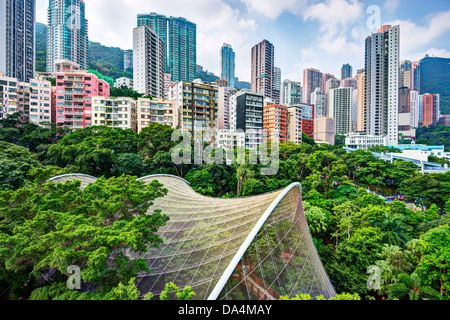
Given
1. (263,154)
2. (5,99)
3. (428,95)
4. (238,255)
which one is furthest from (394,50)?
(5,99)

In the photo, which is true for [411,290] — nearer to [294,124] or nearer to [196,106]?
[196,106]

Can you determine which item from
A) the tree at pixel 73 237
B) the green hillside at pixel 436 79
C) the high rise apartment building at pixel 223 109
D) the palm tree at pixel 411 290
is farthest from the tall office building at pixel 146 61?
the green hillside at pixel 436 79

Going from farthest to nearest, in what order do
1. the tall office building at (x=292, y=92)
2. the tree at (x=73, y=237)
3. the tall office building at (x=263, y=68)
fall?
1. the tall office building at (x=292, y=92)
2. the tall office building at (x=263, y=68)
3. the tree at (x=73, y=237)

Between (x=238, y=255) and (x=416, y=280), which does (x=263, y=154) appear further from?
(x=238, y=255)

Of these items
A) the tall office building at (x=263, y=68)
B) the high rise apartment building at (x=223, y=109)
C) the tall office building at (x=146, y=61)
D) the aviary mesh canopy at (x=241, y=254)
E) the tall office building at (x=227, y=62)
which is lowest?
the aviary mesh canopy at (x=241, y=254)

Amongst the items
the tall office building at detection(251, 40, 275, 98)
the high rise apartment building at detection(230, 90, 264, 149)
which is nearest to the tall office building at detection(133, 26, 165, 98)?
the high rise apartment building at detection(230, 90, 264, 149)

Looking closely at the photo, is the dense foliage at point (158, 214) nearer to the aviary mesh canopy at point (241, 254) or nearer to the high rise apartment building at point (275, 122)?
the aviary mesh canopy at point (241, 254)

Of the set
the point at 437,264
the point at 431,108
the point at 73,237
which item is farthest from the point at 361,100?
the point at 73,237
